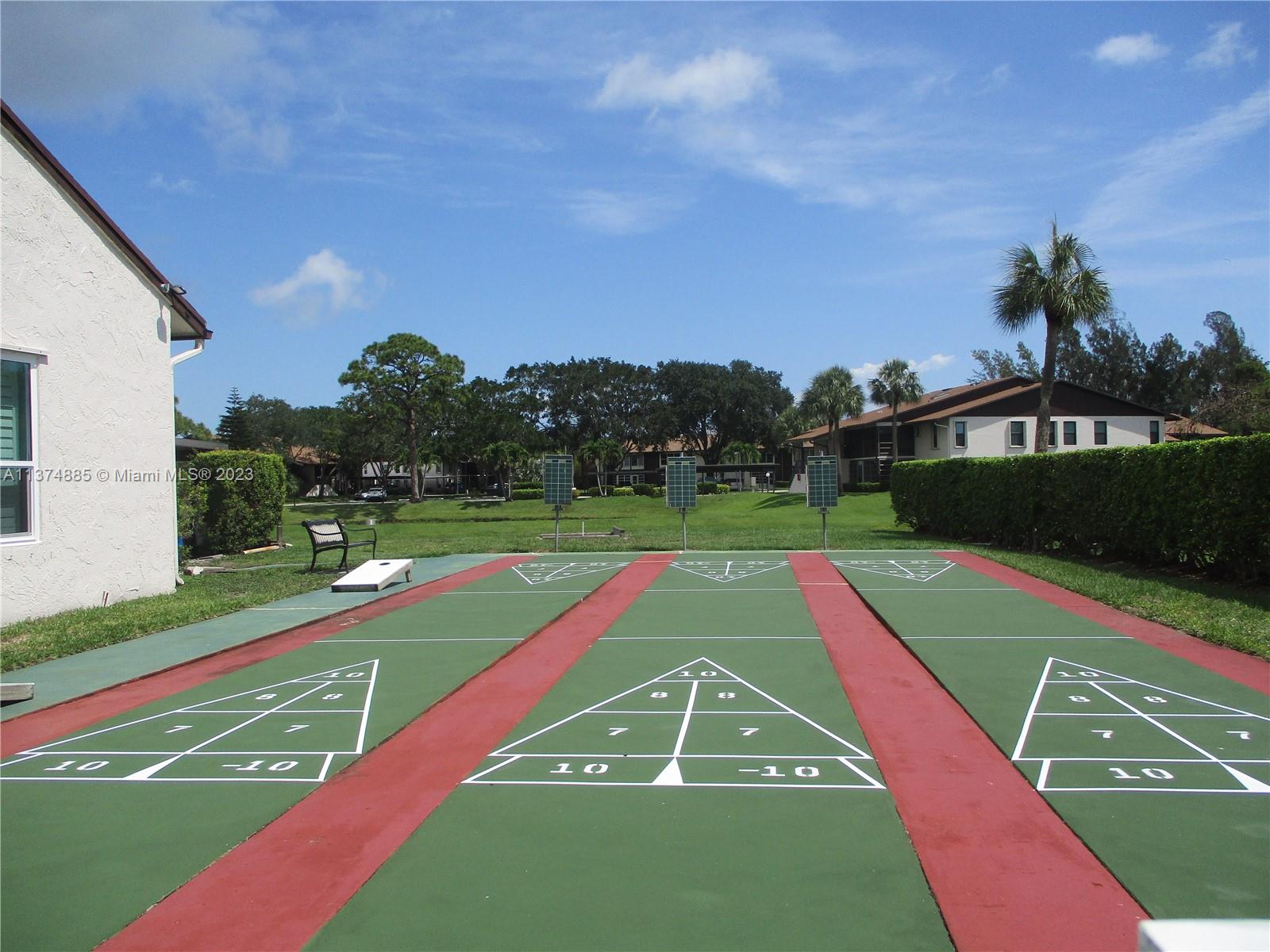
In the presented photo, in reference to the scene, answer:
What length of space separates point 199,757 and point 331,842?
211 cm

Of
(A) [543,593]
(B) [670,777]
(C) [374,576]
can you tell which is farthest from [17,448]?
(B) [670,777]

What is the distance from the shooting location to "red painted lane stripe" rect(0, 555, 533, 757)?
23.5ft

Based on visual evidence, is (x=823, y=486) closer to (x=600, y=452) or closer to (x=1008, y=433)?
(x=1008, y=433)

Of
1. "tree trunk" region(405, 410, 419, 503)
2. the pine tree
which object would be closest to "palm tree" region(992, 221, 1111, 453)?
"tree trunk" region(405, 410, 419, 503)

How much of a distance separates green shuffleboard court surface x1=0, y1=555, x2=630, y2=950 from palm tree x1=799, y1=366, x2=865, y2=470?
150 feet

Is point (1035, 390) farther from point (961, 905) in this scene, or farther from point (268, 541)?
point (961, 905)

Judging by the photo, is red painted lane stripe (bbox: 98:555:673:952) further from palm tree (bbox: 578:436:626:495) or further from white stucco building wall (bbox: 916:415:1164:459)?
palm tree (bbox: 578:436:626:495)

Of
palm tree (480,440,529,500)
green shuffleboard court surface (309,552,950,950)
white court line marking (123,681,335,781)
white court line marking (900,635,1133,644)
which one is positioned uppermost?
palm tree (480,440,529,500)

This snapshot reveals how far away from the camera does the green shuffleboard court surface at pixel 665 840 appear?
4.02m

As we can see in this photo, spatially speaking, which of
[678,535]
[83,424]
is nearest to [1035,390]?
[678,535]

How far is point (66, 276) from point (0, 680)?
20.0ft

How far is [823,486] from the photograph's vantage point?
22.2 meters

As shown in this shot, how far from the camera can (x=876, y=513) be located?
42.3 meters

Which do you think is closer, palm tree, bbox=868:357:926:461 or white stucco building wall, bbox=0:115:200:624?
white stucco building wall, bbox=0:115:200:624
